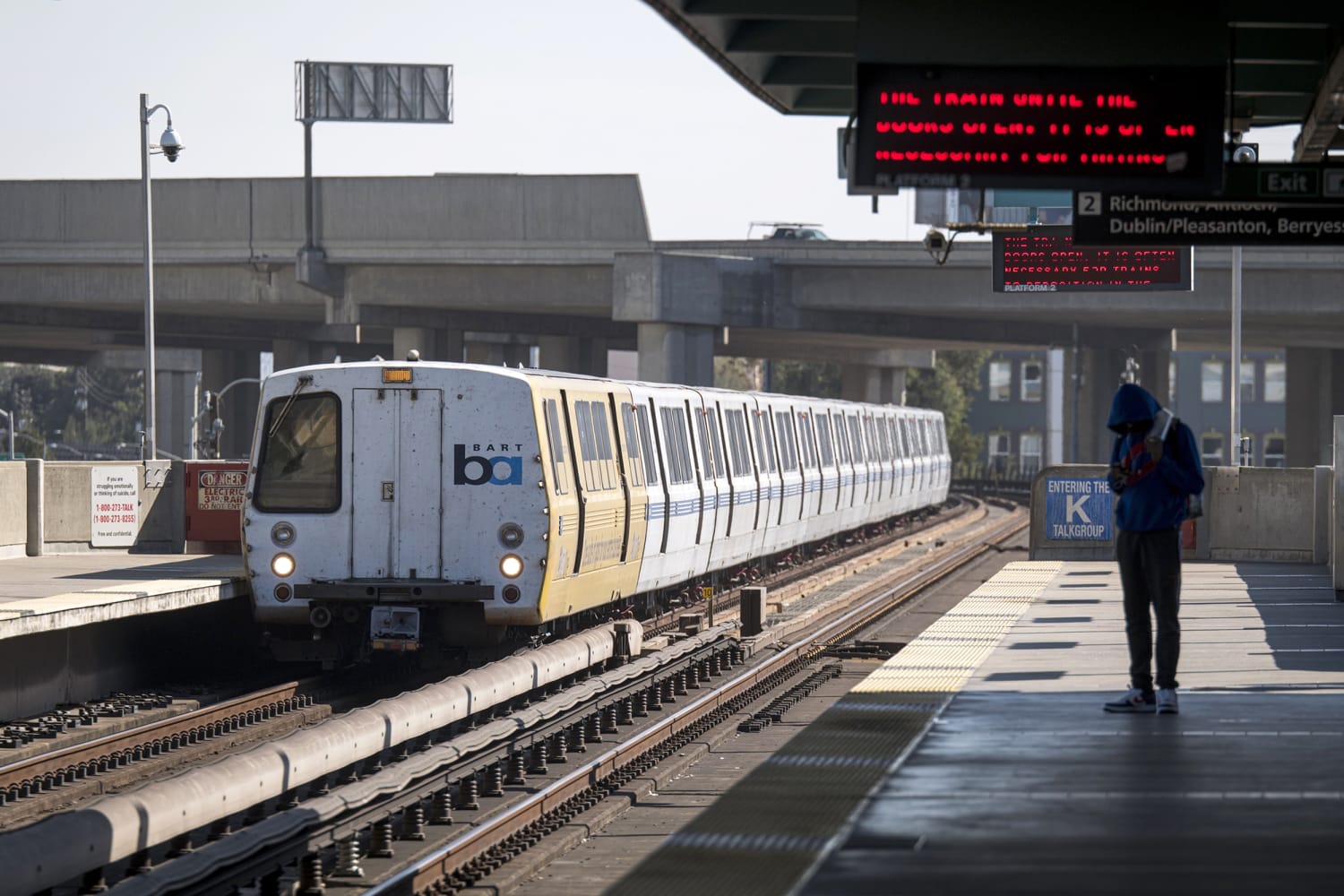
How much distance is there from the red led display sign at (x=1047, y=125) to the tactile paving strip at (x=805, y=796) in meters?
2.88

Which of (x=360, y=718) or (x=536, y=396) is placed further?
(x=536, y=396)

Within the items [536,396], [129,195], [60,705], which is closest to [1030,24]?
[536,396]

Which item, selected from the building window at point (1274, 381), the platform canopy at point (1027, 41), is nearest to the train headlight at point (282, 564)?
the platform canopy at point (1027, 41)

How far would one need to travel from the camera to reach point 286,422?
1736 centimetres

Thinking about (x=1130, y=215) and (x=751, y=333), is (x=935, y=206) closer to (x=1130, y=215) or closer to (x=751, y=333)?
(x=1130, y=215)

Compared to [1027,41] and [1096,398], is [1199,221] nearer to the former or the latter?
[1027,41]

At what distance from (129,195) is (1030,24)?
3963cm

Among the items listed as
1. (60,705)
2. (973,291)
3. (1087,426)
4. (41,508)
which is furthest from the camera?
(1087,426)

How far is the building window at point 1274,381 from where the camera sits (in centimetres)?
9756

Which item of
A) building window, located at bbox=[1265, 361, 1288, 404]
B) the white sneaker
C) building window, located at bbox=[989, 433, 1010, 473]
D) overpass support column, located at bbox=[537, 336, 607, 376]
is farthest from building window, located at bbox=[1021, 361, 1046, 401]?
the white sneaker

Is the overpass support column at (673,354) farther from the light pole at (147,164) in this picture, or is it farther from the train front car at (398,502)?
the train front car at (398,502)

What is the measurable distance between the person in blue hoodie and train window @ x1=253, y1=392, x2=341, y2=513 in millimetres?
8787

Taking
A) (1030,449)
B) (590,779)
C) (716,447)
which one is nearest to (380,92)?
(716,447)

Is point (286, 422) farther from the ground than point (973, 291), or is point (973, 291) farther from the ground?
point (973, 291)
